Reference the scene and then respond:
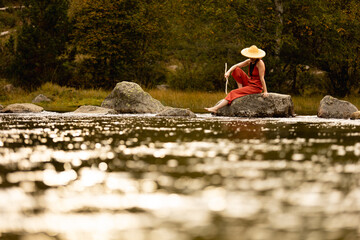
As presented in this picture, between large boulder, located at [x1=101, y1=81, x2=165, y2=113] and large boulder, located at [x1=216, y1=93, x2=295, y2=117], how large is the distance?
333cm

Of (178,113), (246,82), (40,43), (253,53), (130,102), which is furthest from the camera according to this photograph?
(40,43)

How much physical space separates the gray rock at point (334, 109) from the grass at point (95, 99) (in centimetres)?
519

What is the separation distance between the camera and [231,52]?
29359 millimetres

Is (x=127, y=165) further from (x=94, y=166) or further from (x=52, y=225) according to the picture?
(x=52, y=225)

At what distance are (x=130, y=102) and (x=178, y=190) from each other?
612 inches

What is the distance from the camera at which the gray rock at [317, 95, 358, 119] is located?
17303 millimetres

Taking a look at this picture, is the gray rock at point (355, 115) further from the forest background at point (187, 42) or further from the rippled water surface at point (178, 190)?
the rippled water surface at point (178, 190)

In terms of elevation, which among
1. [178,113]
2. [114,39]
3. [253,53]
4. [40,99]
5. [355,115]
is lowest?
[355,115]

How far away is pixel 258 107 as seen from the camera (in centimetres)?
1750

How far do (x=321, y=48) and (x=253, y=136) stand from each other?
19554 millimetres

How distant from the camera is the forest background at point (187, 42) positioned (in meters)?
26.3

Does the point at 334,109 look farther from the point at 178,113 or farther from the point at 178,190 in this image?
the point at 178,190

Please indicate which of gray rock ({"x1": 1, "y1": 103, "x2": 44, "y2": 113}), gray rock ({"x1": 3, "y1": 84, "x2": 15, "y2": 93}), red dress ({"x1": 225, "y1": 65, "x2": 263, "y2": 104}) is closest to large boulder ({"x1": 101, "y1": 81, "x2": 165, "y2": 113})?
gray rock ({"x1": 1, "y1": 103, "x2": 44, "y2": 113})

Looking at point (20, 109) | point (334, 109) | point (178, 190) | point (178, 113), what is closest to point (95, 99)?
point (20, 109)
